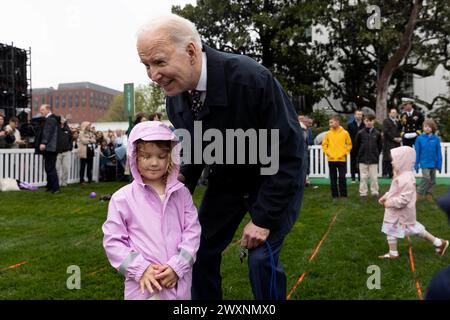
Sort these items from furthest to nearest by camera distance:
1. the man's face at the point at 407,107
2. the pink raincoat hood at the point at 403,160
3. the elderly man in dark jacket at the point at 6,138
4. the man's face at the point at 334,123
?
1. the elderly man in dark jacket at the point at 6,138
2. the man's face at the point at 407,107
3. the man's face at the point at 334,123
4. the pink raincoat hood at the point at 403,160

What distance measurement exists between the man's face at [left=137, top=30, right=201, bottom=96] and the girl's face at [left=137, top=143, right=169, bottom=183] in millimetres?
401

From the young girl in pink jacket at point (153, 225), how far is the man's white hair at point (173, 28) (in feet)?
1.77

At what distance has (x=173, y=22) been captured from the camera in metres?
2.14

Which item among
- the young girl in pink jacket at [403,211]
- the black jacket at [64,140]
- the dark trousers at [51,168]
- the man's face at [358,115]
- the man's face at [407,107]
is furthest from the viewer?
the man's face at [407,107]

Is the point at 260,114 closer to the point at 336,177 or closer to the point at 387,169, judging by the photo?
the point at 336,177

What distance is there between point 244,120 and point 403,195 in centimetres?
346

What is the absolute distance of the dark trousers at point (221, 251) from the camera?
8.00 feet

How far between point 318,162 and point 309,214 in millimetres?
6589

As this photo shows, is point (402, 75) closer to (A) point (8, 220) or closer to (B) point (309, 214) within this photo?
(B) point (309, 214)

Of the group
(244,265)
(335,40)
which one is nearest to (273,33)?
(335,40)

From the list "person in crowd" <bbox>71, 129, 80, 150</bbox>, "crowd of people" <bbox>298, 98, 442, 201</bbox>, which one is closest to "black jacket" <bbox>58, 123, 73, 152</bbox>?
"person in crowd" <bbox>71, 129, 80, 150</bbox>

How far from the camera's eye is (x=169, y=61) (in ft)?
7.04

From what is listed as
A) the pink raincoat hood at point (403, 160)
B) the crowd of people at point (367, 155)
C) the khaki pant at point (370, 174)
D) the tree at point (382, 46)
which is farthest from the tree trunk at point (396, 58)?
the pink raincoat hood at point (403, 160)

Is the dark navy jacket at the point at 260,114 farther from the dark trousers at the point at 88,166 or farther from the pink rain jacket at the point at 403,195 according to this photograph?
the dark trousers at the point at 88,166
